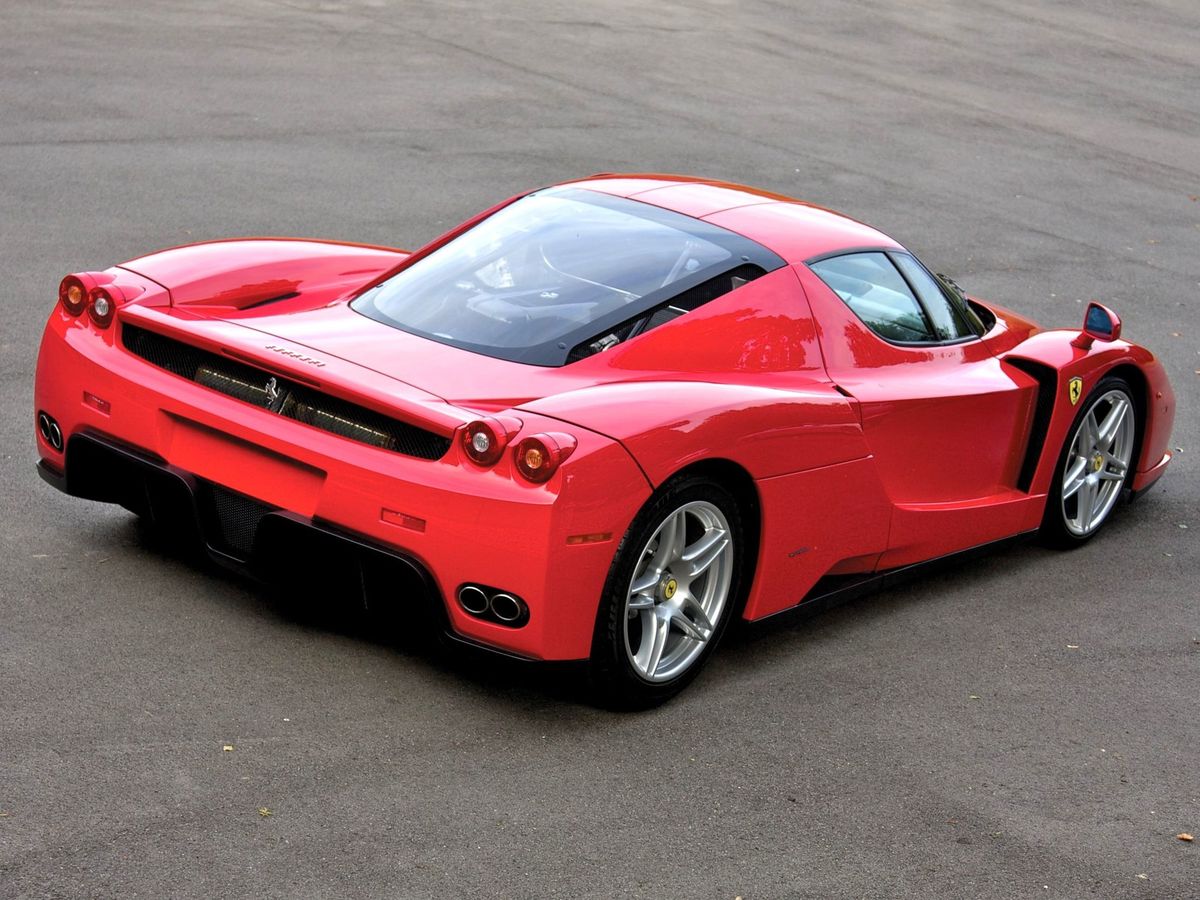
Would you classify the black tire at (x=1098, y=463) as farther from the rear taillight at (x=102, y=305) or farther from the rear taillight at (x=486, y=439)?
the rear taillight at (x=102, y=305)

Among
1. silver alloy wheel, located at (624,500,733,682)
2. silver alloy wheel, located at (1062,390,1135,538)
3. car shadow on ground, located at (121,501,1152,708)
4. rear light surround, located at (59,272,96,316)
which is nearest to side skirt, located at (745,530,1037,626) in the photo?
car shadow on ground, located at (121,501,1152,708)

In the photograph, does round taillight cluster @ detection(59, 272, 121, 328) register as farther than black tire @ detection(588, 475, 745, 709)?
Yes

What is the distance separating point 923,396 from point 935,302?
2.30ft

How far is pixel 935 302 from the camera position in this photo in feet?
20.1

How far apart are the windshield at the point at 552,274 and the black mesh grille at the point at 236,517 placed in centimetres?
83

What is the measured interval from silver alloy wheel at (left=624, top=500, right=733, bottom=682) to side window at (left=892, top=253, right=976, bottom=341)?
5.78 feet

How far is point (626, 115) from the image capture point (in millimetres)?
15359

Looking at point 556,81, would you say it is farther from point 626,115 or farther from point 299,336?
point 299,336

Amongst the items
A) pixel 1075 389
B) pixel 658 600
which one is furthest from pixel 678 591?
pixel 1075 389

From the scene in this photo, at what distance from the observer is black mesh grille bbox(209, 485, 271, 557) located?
179 inches

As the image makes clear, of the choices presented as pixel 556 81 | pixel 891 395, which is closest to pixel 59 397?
pixel 891 395

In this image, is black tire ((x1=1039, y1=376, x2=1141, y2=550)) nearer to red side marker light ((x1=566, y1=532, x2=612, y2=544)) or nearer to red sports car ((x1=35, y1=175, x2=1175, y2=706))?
red sports car ((x1=35, y1=175, x2=1175, y2=706))

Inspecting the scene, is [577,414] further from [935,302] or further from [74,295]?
[935,302]

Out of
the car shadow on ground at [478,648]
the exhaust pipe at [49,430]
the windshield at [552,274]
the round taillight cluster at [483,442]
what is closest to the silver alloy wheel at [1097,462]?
the car shadow on ground at [478,648]
